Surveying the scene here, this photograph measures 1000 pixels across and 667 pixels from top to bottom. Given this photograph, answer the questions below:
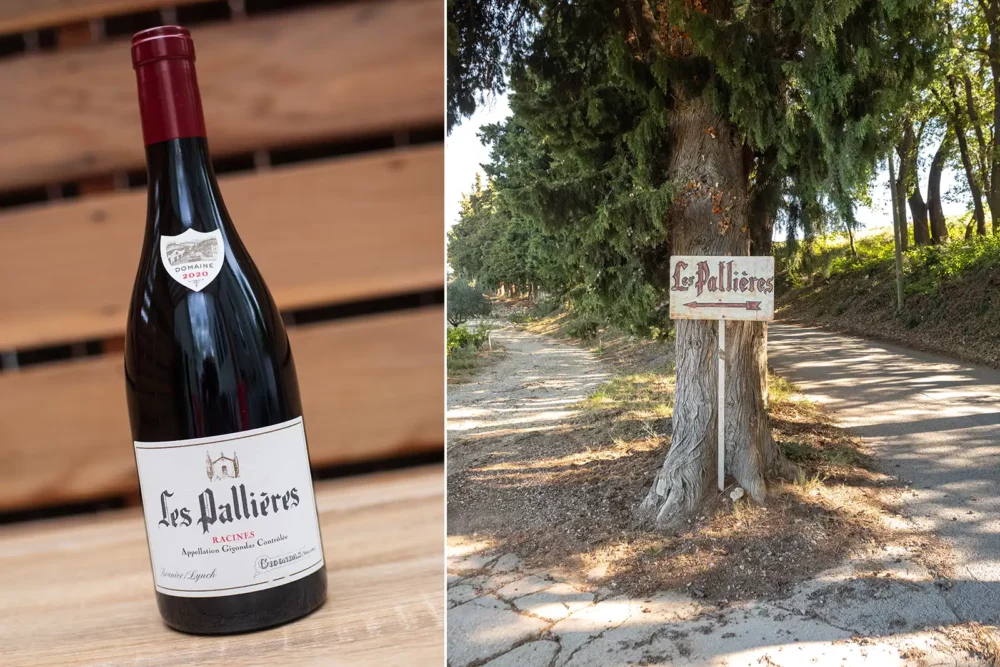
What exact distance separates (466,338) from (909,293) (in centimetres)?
57

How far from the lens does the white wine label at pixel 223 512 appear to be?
0.44 metres

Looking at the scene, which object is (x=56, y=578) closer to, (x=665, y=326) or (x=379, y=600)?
(x=379, y=600)

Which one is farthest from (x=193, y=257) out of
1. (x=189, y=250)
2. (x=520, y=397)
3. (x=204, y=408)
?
(x=520, y=397)

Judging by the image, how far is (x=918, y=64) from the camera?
82 centimetres

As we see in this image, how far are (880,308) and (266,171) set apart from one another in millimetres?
736

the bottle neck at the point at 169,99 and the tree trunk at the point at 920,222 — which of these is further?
the tree trunk at the point at 920,222

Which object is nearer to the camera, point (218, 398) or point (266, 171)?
point (218, 398)

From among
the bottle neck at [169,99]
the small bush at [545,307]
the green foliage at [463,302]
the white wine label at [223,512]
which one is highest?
the bottle neck at [169,99]


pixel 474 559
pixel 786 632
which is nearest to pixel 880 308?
pixel 786 632

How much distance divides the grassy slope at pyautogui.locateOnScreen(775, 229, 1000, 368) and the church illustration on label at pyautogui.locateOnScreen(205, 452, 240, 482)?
0.74m

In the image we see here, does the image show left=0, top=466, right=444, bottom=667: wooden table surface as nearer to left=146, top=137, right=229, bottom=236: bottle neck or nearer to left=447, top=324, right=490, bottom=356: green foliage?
left=146, top=137, right=229, bottom=236: bottle neck

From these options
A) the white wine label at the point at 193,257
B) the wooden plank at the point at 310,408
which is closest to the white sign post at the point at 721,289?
the wooden plank at the point at 310,408

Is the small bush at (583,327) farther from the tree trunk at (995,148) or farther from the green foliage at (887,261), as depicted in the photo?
the tree trunk at (995,148)

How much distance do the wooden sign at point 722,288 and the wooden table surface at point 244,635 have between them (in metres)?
0.53
